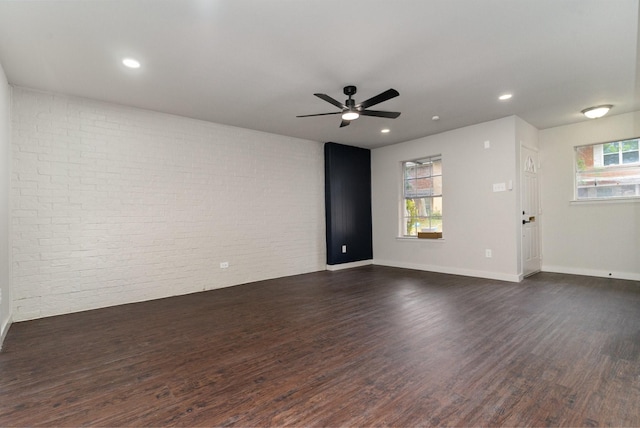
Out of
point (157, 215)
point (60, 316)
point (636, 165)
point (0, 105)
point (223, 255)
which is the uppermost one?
point (0, 105)

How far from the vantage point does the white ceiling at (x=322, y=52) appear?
236 centimetres

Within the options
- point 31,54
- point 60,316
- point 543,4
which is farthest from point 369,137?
point 60,316

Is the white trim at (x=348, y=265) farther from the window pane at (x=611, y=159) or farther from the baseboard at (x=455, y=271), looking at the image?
the window pane at (x=611, y=159)

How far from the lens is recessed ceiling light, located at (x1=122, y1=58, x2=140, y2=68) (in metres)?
3.04

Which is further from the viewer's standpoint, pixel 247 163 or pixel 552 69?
pixel 247 163

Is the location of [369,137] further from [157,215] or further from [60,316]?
[60,316]

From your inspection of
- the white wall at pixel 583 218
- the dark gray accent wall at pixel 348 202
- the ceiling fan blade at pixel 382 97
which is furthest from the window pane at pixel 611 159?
the ceiling fan blade at pixel 382 97

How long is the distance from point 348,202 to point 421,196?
1533 millimetres

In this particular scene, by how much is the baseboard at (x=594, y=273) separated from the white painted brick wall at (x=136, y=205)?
470 cm

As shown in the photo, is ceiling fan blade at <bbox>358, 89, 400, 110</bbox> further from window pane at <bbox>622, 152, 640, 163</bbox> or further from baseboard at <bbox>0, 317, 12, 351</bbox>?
window pane at <bbox>622, 152, 640, 163</bbox>

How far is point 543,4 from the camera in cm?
232

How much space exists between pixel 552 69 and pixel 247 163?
4386 mm

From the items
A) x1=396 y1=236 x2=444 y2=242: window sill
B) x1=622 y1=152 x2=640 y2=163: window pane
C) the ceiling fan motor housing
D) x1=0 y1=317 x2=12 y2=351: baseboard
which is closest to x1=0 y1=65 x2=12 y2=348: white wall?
x1=0 y1=317 x2=12 y2=351: baseboard

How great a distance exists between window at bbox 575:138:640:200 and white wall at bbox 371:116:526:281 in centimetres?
145
